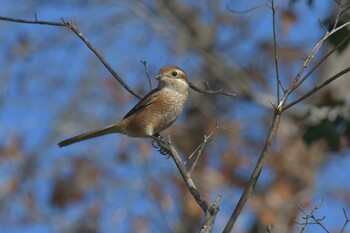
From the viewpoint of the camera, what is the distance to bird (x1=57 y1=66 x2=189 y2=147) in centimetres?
518

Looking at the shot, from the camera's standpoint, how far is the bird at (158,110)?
5.18 m

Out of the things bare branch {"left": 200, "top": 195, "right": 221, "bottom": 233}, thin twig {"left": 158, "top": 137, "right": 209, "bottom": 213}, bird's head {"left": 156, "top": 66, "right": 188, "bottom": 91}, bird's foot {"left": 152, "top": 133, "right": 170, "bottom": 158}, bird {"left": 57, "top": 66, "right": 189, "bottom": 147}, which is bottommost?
bare branch {"left": 200, "top": 195, "right": 221, "bottom": 233}

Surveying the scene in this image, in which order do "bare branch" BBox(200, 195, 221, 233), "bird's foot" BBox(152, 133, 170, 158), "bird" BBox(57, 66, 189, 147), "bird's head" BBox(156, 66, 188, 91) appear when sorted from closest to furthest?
"bare branch" BBox(200, 195, 221, 233) < "bird's foot" BBox(152, 133, 170, 158) < "bird" BBox(57, 66, 189, 147) < "bird's head" BBox(156, 66, 188, 91)

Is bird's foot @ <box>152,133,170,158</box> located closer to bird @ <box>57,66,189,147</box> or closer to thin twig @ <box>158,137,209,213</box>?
bird @ <box>57,66,189,147</box>

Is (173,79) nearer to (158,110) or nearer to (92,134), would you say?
(158,110)

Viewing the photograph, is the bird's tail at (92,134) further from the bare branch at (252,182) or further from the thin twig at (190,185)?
the bare branch at (252,182)

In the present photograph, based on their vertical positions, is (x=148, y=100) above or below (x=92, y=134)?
above

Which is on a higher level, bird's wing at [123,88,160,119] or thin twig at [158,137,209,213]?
bird's wing at [123,88,160,119]

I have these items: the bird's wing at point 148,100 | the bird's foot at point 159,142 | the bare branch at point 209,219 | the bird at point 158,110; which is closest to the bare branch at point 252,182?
the bare branch at point 209,219

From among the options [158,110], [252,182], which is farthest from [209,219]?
[158,110]

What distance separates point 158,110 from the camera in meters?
5.20

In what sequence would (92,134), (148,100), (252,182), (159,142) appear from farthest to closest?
1. (148,100)
2. (92,134)
3. (159,142)
4. (252,182)

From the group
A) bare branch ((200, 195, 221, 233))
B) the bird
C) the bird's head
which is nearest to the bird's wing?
the bird

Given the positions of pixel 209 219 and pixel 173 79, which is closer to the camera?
pixel 209 219
